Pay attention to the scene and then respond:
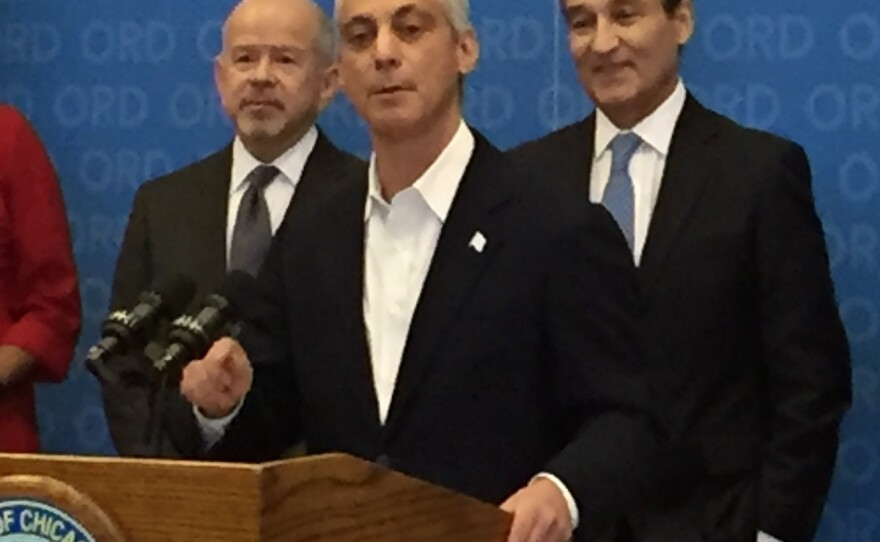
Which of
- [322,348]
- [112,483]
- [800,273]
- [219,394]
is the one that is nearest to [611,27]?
[800,273]

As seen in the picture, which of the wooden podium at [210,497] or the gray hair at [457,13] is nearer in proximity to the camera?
the wooden podium at [210,497]

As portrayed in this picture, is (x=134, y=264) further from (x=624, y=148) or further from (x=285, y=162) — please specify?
(x=624, y=148)

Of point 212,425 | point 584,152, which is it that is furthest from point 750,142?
point 212,425

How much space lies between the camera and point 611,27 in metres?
2.59

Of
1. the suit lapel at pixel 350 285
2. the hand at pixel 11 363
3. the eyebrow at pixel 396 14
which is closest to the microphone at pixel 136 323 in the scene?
the suit lapel at pixel 350 285

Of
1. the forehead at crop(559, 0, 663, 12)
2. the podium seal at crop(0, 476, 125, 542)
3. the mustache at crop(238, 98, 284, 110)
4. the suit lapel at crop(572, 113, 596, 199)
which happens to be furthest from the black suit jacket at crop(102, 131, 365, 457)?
the podium seal at crop(0, 476, 125, 542)

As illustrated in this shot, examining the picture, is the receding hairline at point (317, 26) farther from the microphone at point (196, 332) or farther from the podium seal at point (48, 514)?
the podium seal at point (48, 514)

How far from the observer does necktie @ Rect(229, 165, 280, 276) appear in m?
2.83

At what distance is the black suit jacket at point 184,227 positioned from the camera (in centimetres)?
283

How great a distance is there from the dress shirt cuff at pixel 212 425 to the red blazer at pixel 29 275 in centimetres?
124

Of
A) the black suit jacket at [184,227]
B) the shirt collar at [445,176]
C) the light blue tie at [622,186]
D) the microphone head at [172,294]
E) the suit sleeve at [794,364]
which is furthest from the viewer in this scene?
the black suit jacket at [184,227]

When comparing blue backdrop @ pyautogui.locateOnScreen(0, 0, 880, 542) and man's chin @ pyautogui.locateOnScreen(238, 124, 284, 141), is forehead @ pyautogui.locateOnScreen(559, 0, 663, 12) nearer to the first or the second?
blue backdrop @ pyautogui.locateOnScreen(0, 0, 880, 542)

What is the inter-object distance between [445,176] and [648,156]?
0.67m

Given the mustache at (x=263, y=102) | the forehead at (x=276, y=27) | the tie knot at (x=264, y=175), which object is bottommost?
the tie knot at (x=264, y=175)
